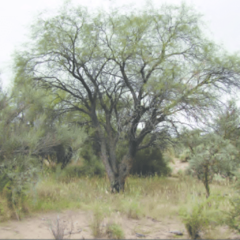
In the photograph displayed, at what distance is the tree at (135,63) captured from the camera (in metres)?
11.0

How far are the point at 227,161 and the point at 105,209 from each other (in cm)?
393

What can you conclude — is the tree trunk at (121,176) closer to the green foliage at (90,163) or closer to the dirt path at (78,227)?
the green foliage at (90,163)

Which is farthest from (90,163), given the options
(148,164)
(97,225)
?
(97,225)

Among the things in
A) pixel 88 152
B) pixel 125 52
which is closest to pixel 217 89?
pixel 125 52

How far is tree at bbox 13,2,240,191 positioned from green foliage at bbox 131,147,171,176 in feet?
15.6

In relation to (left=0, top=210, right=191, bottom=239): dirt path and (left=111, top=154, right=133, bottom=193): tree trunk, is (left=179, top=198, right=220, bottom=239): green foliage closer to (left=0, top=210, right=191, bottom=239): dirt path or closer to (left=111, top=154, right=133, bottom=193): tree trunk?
(left=0, top=210, right=191, bottom=239): dirt path

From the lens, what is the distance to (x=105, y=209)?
6.68 metres

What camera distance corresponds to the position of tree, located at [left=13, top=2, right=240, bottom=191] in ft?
36.2

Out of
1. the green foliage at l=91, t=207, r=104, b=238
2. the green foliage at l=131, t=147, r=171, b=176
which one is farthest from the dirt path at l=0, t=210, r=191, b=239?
the green foliage at l=131, t=147, r=171, b=176

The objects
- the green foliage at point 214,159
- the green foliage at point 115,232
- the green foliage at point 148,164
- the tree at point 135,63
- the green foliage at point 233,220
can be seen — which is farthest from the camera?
the green foliage at point 148,164

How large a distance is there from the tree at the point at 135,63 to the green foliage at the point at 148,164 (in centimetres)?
475

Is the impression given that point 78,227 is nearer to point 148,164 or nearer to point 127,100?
point 127,100

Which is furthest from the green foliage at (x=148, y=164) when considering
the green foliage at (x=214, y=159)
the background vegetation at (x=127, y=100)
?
the green foliage at (x=214, y=159)

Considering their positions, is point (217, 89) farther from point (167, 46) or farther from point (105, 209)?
point (105, 209)
